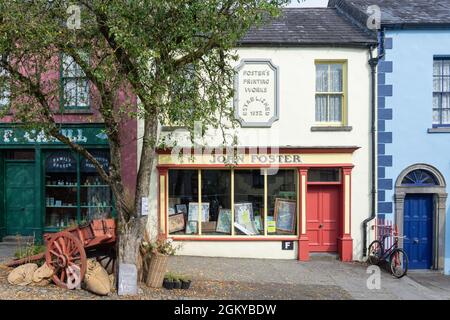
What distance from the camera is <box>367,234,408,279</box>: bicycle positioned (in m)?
10.8

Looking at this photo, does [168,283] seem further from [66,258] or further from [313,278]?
[313,278]

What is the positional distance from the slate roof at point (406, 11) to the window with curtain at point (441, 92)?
1.16m

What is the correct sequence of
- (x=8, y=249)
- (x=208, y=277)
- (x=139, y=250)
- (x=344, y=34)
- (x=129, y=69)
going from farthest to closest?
(x=344, y=34) < (x=8, y=249) < (x=208, y=277) < (x=139, y=250) < (x=129, y=69)

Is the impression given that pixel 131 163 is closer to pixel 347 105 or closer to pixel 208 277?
pixel 208 277

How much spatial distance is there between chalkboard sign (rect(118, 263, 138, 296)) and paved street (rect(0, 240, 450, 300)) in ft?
0.58

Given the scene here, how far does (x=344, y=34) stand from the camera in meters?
12.2

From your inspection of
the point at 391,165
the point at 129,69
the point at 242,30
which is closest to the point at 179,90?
the point at 129,69

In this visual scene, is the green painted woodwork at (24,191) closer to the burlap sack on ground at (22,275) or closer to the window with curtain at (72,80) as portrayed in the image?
the window with curtain at (72,80)

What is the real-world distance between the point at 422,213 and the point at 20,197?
39.2 feet

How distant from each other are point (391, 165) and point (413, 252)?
104 inches

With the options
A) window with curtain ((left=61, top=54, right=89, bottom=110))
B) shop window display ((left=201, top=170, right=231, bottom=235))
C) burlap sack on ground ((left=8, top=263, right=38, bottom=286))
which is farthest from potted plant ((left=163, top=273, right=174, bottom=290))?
window with curtain ((left=61, top=54, right=89, bottom=110))

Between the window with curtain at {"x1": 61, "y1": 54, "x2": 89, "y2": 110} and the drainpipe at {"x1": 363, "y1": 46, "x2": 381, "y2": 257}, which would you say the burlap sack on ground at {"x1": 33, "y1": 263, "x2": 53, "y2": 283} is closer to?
the window with curtain at {"x1": 61, "y1": 54, "x2": 89, "y2": 110}

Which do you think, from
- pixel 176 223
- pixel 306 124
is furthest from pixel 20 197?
pixel 306 124

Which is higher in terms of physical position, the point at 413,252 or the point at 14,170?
the point at 14,170
